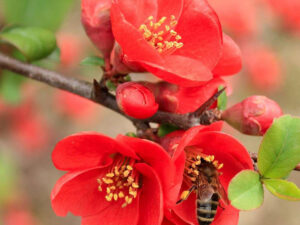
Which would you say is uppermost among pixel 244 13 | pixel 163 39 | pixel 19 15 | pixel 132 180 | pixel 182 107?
pixel 163 39

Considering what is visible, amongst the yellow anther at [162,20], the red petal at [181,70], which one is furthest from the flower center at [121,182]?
the yellow anther at [162,20]

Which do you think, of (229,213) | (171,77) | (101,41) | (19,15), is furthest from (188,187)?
(19,15)

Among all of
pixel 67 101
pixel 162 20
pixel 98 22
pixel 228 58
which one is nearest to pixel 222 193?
pixel 228 58

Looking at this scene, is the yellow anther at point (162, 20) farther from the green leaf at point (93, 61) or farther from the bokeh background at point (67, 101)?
the bokeh background at point (67, 101)

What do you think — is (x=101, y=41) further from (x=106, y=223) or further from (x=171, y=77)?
(x=106, y=223)

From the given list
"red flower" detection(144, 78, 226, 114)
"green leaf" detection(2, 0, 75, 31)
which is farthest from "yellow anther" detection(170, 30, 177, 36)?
"green leaf" detection(2, 0, 75, 31)

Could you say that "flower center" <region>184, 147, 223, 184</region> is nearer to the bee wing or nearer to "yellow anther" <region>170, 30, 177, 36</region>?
the bee wing

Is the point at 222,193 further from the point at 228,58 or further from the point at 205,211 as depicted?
the point at 228,58

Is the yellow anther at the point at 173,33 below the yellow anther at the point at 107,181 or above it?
above
